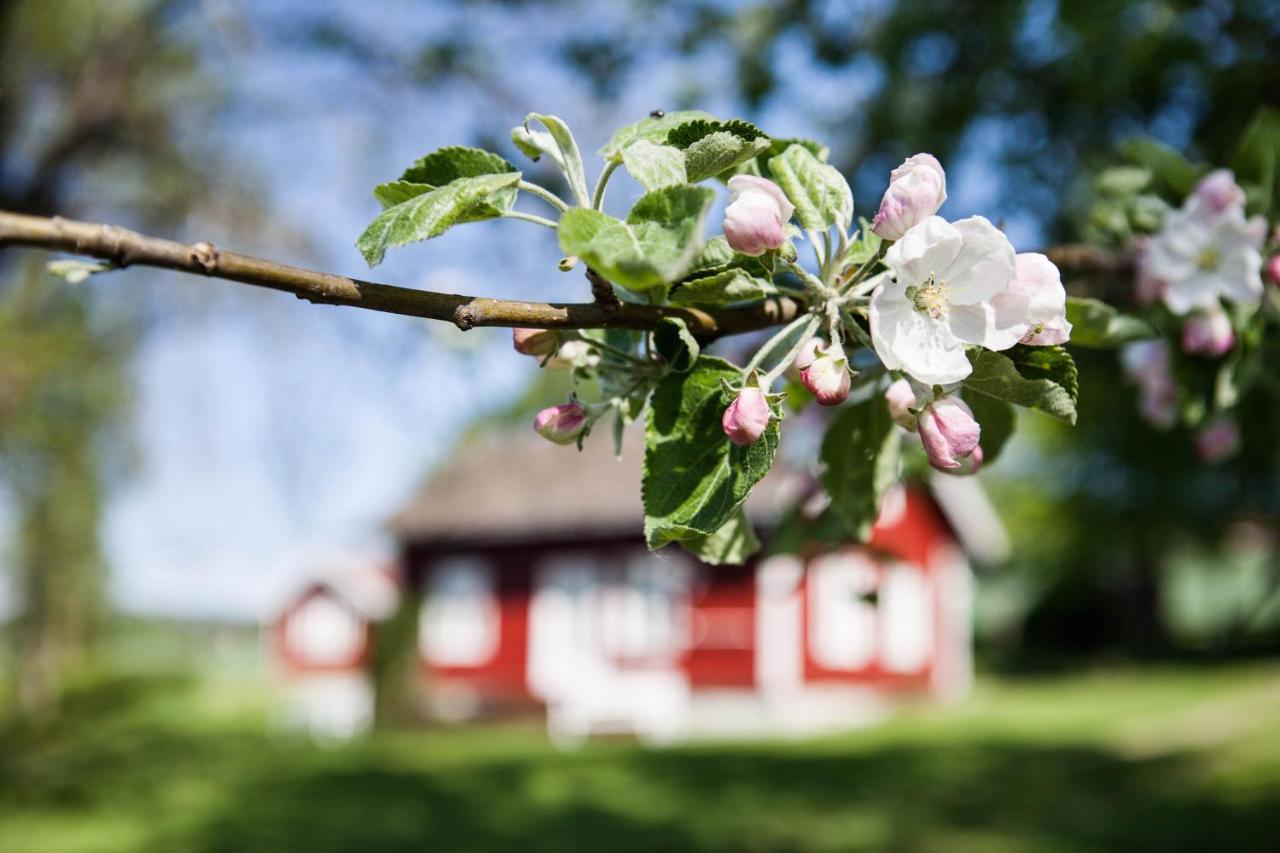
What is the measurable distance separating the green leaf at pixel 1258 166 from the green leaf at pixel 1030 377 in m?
0.87

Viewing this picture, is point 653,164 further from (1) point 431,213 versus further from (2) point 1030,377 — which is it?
(2) point 1030,377

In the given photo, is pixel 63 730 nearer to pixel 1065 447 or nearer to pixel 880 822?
pixel 880 822

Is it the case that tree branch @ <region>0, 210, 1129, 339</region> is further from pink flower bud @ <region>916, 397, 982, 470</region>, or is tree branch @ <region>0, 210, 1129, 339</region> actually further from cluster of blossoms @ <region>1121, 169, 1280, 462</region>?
cluster of blossoms @ <region>1121, 169, 1280, 462</region>

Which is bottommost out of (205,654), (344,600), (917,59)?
(205,654)

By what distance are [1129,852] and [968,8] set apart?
566cm

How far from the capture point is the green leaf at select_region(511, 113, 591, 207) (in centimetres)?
101

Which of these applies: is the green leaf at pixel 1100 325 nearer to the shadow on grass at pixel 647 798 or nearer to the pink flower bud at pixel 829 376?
the pink flower bud at pixel 829 376

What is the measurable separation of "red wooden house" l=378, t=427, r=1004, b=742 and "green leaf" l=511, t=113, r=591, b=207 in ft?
43.8

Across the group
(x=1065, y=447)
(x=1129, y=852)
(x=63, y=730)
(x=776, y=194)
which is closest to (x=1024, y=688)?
(x=1065, y=447)

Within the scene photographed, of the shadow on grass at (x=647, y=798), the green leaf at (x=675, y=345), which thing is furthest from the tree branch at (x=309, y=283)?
the shadow on grass at (x=647, y=798)

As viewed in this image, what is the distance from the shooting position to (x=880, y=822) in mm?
8945

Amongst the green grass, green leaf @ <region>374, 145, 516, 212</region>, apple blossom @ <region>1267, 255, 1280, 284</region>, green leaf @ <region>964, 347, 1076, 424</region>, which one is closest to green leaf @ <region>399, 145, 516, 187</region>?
green leaf @ <region>374, 145, 516, 212</region>

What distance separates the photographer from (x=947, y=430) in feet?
3.26

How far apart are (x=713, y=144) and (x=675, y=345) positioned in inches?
7.3
